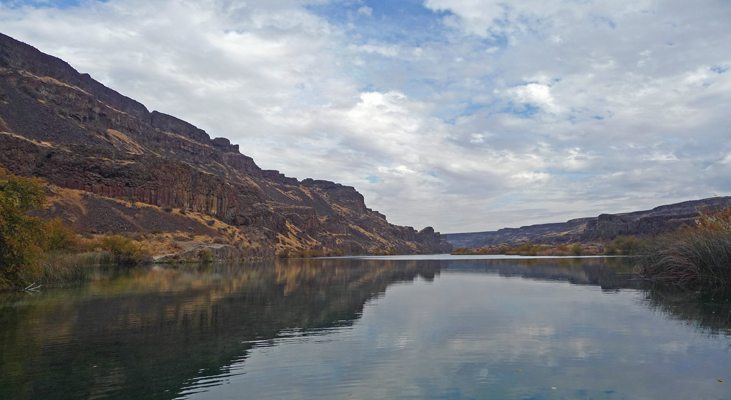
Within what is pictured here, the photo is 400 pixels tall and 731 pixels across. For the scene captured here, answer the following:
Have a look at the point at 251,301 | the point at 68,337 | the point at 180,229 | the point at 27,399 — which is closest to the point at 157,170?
the point at 180,229

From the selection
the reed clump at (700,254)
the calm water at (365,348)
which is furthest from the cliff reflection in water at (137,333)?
the reed clump at (700,254)

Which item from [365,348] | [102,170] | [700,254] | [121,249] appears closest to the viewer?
[365,348]

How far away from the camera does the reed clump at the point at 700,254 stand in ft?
101

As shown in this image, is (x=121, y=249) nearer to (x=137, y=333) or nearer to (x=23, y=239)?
(x=23, y=239)

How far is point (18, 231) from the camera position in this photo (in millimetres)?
27375

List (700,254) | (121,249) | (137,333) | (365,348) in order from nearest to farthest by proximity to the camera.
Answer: (365,348), (137,333), (700,254), (121,249)

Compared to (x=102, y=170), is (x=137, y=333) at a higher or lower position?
lower

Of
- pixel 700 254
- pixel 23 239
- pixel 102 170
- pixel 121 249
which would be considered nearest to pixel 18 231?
pixel 23 239

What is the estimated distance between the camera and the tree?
26.8 meters

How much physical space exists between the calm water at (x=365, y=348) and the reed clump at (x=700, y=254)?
5.26 meters

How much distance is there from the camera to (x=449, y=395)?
33.2 ft

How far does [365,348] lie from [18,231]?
1021 inches

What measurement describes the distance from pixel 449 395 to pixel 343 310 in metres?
14.0

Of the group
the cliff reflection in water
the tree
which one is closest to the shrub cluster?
the tree
